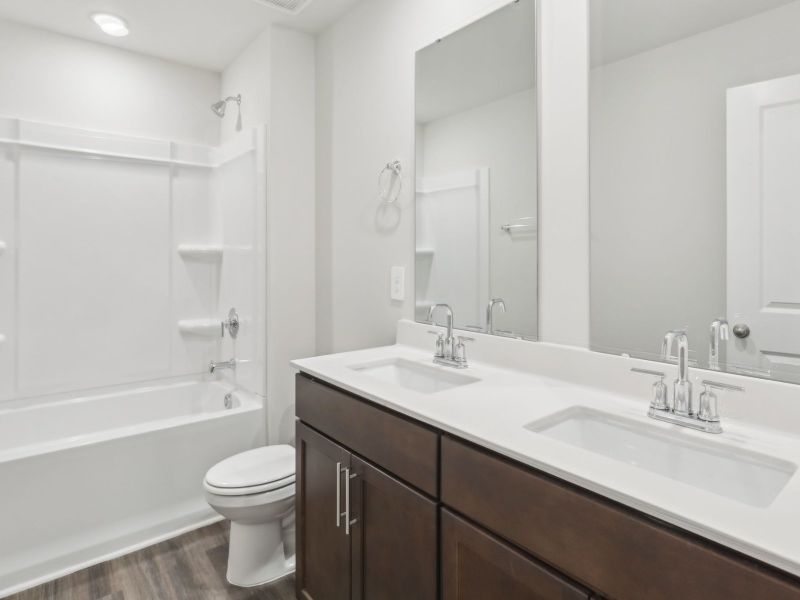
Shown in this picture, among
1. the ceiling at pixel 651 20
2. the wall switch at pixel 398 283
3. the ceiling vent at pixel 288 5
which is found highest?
the ceiling vent at pixel 288 5

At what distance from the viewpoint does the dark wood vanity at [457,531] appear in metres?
0.70

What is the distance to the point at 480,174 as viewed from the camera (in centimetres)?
172

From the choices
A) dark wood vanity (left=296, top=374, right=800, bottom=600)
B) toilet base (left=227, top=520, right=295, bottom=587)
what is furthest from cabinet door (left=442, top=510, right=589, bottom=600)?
toilet base (left=227, top=520, right=295, bottom=587)

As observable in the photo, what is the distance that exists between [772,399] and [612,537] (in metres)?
0.56

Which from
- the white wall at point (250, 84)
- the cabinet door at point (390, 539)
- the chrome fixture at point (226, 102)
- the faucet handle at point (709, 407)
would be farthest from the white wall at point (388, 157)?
the cabinet door at point (390, 539)

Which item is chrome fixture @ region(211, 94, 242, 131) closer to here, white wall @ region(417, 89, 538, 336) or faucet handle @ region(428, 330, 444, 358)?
white wall @ region(417, 89, 538, 336)

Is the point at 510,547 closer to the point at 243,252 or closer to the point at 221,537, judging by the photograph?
the point at 221,537

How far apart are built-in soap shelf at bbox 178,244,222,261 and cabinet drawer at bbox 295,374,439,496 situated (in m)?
1.68

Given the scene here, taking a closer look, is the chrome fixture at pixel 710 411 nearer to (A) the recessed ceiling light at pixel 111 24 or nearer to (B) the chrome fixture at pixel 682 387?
(B) the chrome fixture at pixel 682 387

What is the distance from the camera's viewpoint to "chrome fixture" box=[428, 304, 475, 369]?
5.49 feet

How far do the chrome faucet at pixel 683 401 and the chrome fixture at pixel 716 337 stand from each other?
6cm

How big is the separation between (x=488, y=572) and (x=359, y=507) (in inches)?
19.7

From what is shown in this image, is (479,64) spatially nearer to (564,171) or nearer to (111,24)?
(564,171)

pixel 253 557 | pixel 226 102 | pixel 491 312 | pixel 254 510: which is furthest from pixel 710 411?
pixel 226 102
